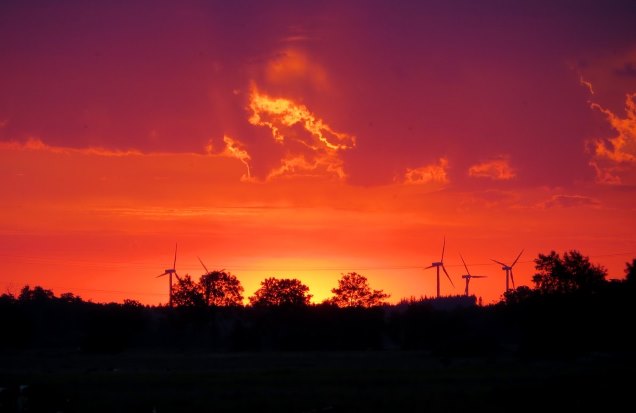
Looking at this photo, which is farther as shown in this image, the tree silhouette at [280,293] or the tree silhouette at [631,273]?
the tree silhouette at [280,293]

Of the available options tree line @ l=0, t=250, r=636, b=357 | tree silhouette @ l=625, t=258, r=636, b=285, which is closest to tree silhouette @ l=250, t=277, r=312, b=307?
tree line @ l=0, t=250, r=636, b=357

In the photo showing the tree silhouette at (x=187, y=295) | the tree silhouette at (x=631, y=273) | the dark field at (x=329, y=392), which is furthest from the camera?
the tree silhouette at (x=187, y=295)

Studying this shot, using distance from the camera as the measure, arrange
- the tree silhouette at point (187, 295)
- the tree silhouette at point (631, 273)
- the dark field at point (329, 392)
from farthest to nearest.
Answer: the tree silhouette at point (187, 295) < the tree silhouette at point (631, 273) < the dark field at point (329, 392)

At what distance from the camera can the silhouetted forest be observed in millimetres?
38531

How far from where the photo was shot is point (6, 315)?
124 m

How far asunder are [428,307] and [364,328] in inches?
618

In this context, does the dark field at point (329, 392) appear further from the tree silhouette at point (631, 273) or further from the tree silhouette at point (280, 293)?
the tree silhouette at point (280, 293)

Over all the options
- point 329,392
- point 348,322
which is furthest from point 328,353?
point 329,392

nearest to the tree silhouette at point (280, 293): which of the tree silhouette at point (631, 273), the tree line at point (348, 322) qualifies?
the tree line at point (348, 322)

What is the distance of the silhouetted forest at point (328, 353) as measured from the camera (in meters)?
38.5

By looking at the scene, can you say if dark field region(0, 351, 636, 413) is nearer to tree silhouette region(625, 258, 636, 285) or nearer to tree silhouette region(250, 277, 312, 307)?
tree silhouette region(625, 258, 636, 285)

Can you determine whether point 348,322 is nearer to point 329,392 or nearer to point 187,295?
point 187,295

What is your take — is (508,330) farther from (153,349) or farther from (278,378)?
(278,378)

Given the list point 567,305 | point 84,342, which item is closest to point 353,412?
point 567,305
